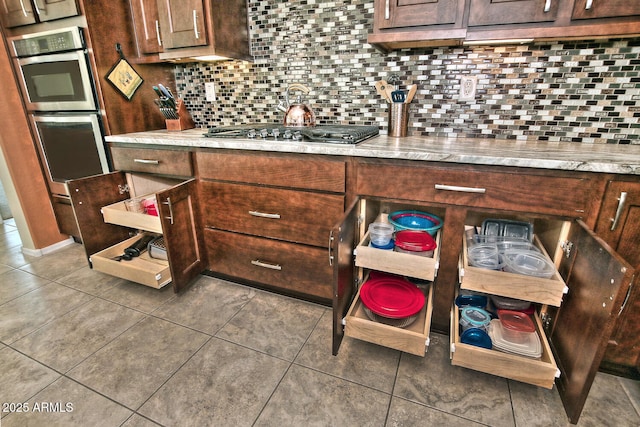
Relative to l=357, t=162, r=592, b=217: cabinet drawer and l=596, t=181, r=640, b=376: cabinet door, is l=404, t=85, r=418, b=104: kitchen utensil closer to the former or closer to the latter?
l=357, t=162, r=592, b=217: cabinet drawer

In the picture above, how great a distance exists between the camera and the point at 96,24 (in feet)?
5.99

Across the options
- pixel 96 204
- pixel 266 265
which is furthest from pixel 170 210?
pixel 96 204

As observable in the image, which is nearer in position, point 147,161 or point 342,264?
point 342,264

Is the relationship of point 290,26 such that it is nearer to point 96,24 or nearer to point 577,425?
point 96,24

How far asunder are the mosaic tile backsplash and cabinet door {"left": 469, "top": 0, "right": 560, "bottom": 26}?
0.29m

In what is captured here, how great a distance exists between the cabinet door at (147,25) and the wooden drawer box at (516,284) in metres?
2.17

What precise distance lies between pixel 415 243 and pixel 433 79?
904mm

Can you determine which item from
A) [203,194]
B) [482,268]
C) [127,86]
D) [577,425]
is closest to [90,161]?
[127,86]

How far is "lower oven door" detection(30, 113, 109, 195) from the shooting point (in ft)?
6.54

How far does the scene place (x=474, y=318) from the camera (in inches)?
51.7

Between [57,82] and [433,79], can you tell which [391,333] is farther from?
[57,82]

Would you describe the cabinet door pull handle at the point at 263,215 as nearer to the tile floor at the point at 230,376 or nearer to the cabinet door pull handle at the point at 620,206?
the tile floor at the point at 230,376

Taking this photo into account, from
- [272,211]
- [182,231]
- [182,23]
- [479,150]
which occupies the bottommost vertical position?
[182,231]

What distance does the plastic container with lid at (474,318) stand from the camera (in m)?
1.28
